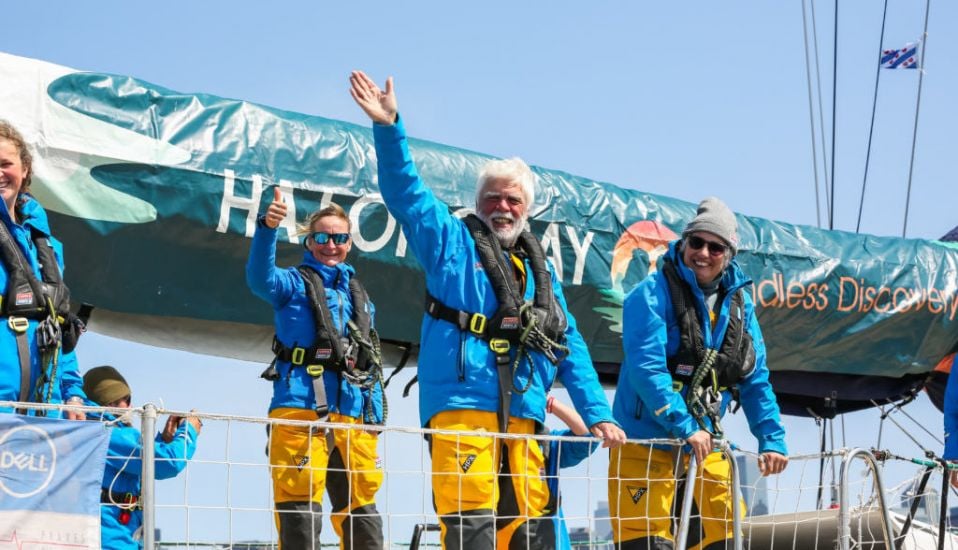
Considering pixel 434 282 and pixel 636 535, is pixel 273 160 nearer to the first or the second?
pixel 434 282

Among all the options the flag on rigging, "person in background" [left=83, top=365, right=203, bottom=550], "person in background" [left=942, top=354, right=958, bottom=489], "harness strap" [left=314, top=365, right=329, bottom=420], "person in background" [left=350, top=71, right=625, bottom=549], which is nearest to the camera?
"person in background" [left=350, top=71, right=625, bottom=549]

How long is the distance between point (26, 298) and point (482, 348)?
60.0 inches

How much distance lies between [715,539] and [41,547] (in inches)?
102

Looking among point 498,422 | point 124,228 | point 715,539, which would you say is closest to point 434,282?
point 498,422

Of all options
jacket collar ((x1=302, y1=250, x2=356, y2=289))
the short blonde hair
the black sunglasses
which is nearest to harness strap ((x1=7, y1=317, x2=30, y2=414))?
the short blonde hair

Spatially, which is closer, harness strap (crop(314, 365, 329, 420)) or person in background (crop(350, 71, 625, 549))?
person in background (crop(350, 71, 625, 549))

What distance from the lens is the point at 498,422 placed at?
4.47 m

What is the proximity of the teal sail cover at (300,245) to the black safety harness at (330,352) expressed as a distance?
3.57ft

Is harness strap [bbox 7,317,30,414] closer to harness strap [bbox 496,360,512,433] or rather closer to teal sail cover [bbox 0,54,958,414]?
harness strap [bbox 496,360,512,433]

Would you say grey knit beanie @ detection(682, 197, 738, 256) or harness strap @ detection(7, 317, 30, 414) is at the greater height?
grey knit beanie @ detection(682, 197, 738, 256)

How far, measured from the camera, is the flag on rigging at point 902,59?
11.2 meters

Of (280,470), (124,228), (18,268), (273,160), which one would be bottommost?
(280,470)

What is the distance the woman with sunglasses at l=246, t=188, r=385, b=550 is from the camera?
552cm

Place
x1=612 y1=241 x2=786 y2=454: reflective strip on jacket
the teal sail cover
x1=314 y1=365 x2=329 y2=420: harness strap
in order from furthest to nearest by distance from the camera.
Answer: the teal sail cover < x1=314 y1=365 x2=329 y2=420: harness strap < x1=612 y1=241 x2=786 y2=454: reflective strip on jacket
